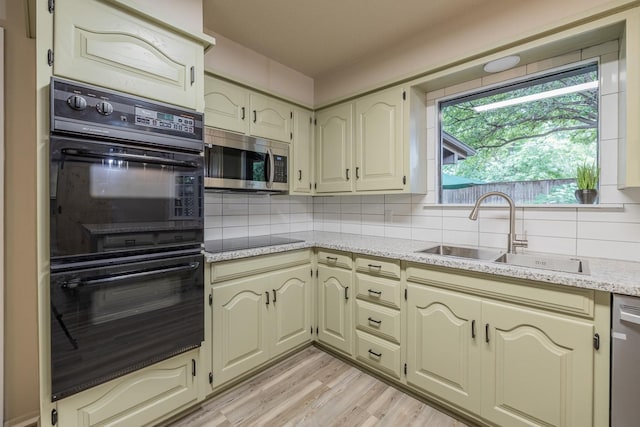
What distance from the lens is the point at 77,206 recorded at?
1154 mm

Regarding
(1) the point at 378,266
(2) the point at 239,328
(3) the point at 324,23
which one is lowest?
(2) the point at 239,328

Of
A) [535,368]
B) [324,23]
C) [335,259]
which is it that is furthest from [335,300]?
[324,23]

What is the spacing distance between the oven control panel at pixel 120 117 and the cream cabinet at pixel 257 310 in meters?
0.77

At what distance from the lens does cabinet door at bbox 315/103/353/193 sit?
239 cm

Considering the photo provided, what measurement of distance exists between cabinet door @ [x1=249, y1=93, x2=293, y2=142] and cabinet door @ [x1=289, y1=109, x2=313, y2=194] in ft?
0.28

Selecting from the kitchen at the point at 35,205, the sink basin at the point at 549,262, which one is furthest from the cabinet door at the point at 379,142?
the sink basin at the point at 549,262

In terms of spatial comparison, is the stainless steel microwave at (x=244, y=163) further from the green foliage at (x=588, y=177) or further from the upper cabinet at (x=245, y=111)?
the green foliage at (x=588, y=177)

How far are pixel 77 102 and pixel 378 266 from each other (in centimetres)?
174

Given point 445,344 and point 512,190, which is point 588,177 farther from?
point 445,344

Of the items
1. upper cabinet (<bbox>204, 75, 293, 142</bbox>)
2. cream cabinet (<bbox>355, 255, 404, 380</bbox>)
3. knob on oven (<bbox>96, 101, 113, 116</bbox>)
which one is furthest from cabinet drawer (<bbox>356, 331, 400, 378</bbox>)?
knob on oven (<bbox>96, 101, 113, 116</bbox>)

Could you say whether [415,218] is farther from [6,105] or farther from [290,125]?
[6,105]

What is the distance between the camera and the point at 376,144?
221 centimetres

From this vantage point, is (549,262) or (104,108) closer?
(104,108)

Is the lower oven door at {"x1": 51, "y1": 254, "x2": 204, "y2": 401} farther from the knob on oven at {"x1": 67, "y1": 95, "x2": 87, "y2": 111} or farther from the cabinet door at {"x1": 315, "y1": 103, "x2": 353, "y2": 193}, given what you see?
the cabinet door at {"x1": 315, "y1": 103, "x2": 353, "y2": 193}
